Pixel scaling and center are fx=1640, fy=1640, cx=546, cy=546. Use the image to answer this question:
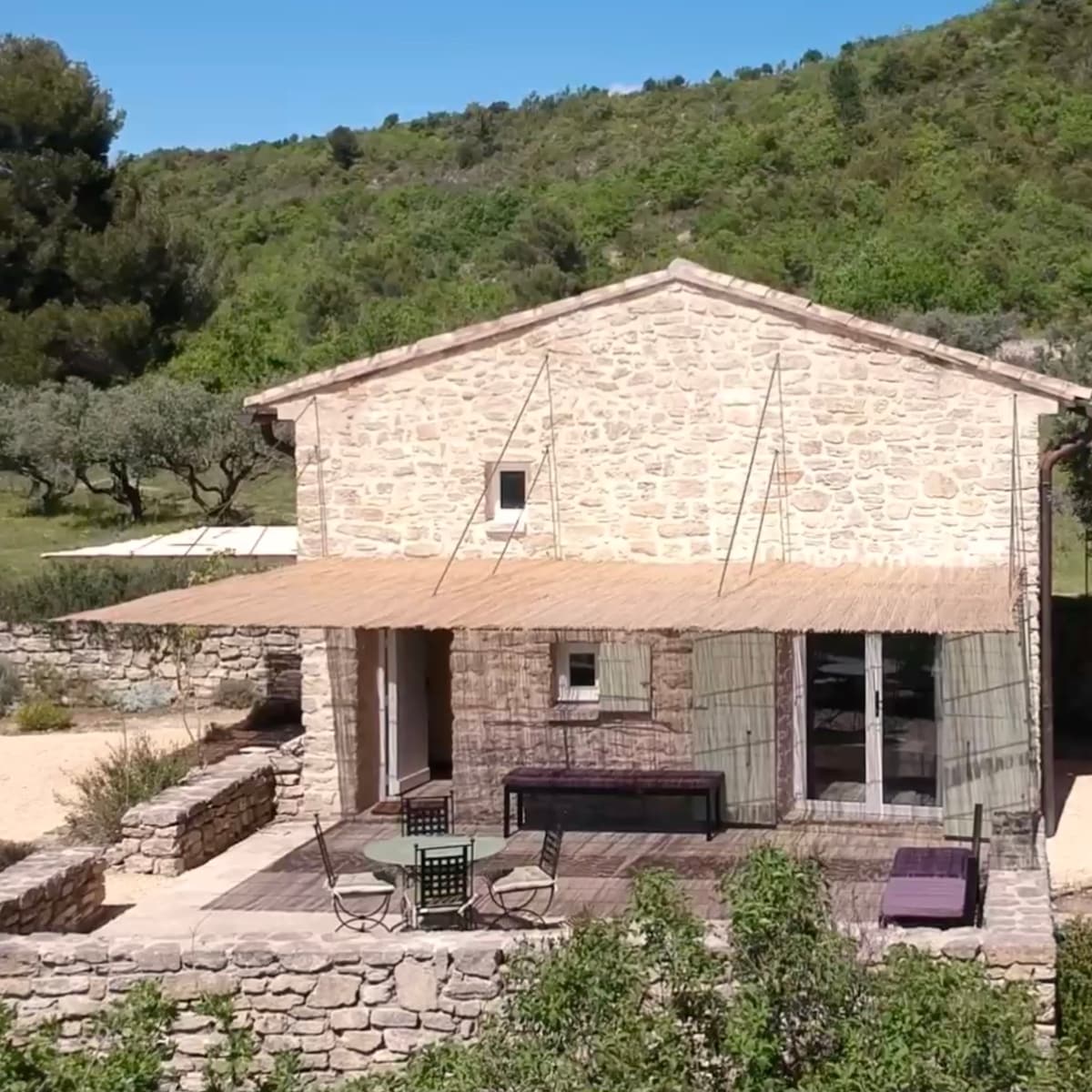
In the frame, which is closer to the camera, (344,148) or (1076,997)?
(1076,997)

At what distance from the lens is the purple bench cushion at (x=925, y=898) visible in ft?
35.9

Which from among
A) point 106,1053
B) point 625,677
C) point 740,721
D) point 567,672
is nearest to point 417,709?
point 567,672

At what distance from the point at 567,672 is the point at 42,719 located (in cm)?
932

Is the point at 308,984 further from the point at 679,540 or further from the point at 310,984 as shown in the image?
the point at 679,540

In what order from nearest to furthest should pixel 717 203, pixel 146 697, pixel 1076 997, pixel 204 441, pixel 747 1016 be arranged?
pixel 747 1016
pixel 1076 997
pixel 146 697
pixel 204 441
pixel 717 203

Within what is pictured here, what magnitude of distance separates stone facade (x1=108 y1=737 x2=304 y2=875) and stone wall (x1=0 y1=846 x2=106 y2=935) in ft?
3.36

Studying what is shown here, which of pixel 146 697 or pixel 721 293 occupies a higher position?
pixel 721 293

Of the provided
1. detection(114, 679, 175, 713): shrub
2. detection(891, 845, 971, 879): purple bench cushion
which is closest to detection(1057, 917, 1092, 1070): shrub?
detection(891, 845, 971, 879): purple bench cushion

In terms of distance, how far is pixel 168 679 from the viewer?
2391 cm

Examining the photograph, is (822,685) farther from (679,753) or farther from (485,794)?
(485,794)

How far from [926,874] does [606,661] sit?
15.3 ft

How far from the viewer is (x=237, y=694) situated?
76.8ft

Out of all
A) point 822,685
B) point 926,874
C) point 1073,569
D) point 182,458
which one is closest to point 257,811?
point 822,685

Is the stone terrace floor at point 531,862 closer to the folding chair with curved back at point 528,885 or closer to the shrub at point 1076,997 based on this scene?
the folding chair with curved back at point 528,885
